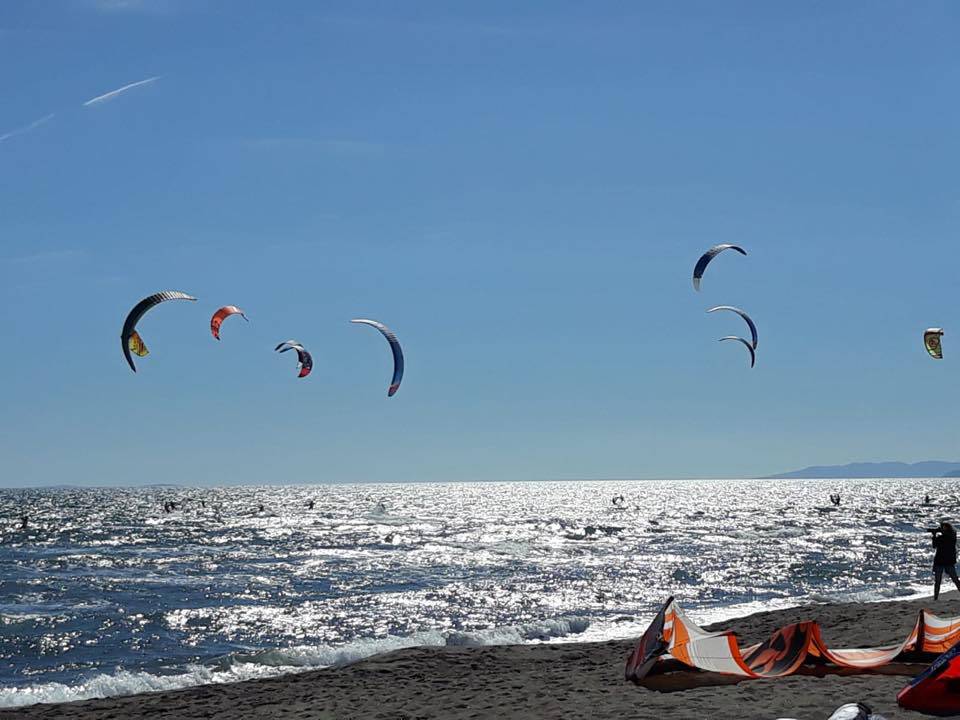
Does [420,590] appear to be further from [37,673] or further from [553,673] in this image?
[553,673]

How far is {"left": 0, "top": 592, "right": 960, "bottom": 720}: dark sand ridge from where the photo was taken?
9914 mm

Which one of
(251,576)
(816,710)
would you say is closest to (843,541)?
(251,576)

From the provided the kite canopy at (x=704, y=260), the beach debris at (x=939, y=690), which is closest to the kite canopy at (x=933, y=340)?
the kite canopy at (x=704, y=260)

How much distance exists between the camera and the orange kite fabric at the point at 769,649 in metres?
10.9

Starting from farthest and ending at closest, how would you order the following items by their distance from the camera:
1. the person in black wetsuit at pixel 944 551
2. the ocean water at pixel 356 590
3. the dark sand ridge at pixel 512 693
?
the ocean water at pixel 356 590
the person in black wetsuit at pixel 944 551
the dark sand ridge at pixel 512 693

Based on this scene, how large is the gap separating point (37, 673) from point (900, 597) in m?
21.6

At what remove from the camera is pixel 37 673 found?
1775cm

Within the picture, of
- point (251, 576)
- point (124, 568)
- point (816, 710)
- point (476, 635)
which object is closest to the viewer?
point (816, 710)

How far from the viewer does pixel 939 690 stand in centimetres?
874

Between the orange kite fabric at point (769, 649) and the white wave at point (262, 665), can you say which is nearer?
the orange kite fabric at point (769, 649)

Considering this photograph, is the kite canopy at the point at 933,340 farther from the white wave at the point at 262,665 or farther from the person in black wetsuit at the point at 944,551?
the white wave at the point at 262,665

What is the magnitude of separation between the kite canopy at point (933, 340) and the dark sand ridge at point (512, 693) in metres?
8.01

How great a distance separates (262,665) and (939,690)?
1232cm

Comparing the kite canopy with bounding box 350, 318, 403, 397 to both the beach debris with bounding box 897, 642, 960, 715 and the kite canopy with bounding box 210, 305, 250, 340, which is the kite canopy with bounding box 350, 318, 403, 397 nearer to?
the kite canopy with bounding box 210, 305, 250, 340
